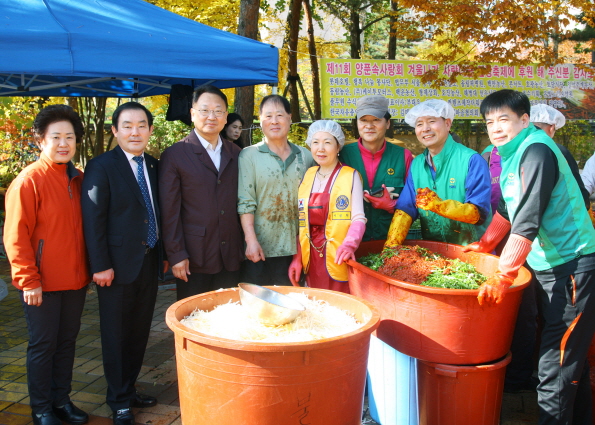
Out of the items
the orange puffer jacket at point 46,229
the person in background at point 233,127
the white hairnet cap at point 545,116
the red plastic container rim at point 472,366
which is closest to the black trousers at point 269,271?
the orange puffer jacket at point 46,229

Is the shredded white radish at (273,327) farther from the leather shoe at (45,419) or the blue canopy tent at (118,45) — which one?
the blue canopy tent at (118,45)

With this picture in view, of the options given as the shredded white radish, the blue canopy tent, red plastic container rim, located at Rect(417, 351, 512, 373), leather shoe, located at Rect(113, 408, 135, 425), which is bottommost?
leather shoe, located at Rect(113, 408, 135, 425)

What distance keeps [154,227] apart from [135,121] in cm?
67

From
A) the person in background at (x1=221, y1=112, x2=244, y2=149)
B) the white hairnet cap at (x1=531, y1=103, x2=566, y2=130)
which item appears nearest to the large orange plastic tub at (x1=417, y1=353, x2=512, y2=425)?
the white hairnet cap at (x1=531, y1=103, x2=566, y2=130)

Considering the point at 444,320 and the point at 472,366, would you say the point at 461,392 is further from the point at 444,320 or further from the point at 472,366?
the point at 444,320

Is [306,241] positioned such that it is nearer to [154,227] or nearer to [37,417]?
[154,227]

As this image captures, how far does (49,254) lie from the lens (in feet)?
9.14

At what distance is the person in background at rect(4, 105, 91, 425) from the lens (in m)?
2.70

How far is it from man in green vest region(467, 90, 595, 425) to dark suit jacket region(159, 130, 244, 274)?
1671 mm

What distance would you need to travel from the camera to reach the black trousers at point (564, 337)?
A: 247 centimetres

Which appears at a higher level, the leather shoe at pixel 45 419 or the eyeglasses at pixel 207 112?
the eyeglasses at pixel 207 112

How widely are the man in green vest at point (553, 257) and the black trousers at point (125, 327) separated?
6.48ft

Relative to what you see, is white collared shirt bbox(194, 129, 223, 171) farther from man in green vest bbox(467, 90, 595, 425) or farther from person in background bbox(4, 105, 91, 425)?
man in green vest bbox(467, 90, 595, 425)

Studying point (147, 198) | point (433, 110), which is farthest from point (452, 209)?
point (147, 198)
